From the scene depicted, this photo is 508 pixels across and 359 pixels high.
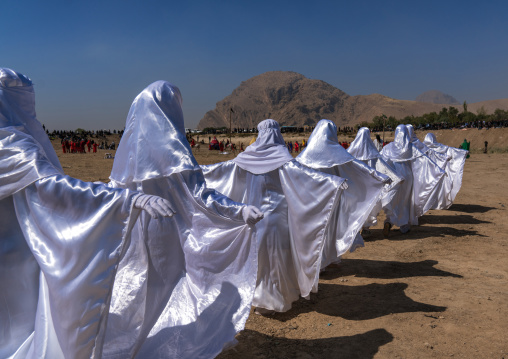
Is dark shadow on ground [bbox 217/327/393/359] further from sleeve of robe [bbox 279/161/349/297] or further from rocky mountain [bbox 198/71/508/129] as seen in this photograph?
rocky mountain [bbox 198/71/508/129]

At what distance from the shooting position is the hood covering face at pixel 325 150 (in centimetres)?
621

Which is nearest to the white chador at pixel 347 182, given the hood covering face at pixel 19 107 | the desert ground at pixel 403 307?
the desert ground at pixel 403 307

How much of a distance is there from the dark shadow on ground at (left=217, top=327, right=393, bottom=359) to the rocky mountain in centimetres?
13496

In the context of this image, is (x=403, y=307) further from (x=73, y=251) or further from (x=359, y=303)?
(x=73, y=251)

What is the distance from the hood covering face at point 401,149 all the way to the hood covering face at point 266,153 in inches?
197

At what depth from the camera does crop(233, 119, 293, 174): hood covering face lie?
15.4 ft

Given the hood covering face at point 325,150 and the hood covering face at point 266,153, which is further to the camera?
the hood covering face at point 325,150

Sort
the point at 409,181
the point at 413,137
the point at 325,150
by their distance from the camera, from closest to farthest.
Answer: the point at 325,150
the point at 409,181
the point at 413,137

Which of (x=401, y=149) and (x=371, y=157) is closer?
(x=371, y=157)

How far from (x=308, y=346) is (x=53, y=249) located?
2518 millimetres

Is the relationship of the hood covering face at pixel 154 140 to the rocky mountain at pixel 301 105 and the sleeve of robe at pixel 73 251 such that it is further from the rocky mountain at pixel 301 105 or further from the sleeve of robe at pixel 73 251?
the rocky mountain at pixel 301 105

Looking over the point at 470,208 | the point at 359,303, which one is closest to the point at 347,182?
the point at 359,303

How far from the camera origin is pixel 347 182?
6.15 metres

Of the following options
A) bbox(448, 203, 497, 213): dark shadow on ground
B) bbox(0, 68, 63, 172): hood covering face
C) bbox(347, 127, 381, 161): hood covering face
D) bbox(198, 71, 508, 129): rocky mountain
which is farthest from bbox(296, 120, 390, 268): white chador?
bbox(198, 71, 508, 129): rocky mountain
